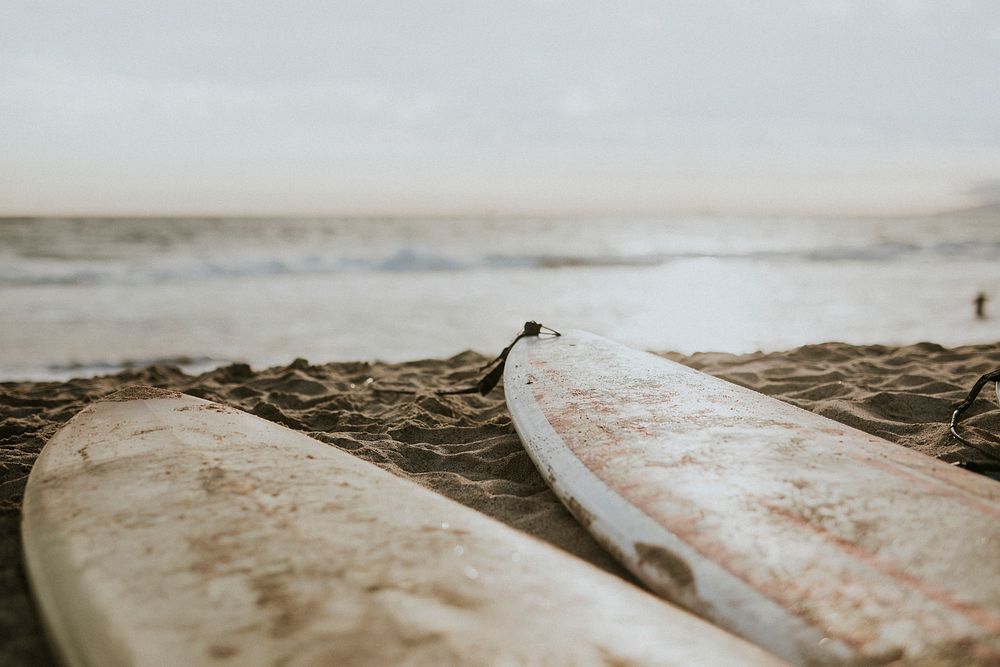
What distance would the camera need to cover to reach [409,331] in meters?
6.89

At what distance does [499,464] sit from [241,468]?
3.71ft

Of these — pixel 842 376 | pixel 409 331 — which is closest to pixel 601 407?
pixel 842 376

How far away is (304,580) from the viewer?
1.18m

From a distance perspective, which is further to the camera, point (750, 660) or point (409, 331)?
point (409, 331)

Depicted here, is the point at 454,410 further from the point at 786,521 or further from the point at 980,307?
the point at 980,307

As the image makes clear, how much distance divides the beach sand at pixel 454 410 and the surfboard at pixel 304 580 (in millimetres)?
214

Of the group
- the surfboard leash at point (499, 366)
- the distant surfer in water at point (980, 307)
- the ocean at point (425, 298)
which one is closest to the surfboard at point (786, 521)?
the surfboard leash at point (499, 366)

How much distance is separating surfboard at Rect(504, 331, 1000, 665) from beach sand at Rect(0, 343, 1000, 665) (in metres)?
0.23

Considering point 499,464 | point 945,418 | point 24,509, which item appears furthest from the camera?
point 945,418

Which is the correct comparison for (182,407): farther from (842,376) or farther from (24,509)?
(842,376)

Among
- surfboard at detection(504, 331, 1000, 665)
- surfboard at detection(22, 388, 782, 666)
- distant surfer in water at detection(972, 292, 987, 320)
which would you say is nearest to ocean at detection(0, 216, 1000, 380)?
distant surfer in water at detection(972, 292, 987, 320)

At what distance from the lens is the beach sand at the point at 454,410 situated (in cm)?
211

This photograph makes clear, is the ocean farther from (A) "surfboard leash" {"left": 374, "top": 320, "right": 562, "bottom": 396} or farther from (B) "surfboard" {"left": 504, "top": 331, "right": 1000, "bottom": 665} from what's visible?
(B) "surfboard" {"left": 504, "top": 331, "right": 1000, "bottom": 665}

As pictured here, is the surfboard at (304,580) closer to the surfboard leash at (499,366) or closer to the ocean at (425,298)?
the surfboard leash at (499,366)
